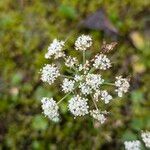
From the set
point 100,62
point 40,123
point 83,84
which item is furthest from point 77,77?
point 40,123

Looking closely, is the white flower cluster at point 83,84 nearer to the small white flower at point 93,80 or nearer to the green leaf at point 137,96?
the small white flower at point 93,80

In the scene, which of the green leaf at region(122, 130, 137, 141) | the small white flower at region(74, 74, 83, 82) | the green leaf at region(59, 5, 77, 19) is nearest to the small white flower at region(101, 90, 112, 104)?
the small white flower at region(74, 74, 83, 82)

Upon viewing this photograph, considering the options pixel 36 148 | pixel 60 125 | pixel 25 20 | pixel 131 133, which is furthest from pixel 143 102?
pixel 25 20

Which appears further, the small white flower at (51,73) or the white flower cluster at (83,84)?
the small white flower at (51,73)

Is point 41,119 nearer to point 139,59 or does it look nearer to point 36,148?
point 36,148

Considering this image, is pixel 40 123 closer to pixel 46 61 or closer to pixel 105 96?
pixel 46 61

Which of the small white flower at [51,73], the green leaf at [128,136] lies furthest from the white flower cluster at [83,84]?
the green leaf at [128,136]

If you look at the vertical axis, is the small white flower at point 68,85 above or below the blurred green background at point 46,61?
above
